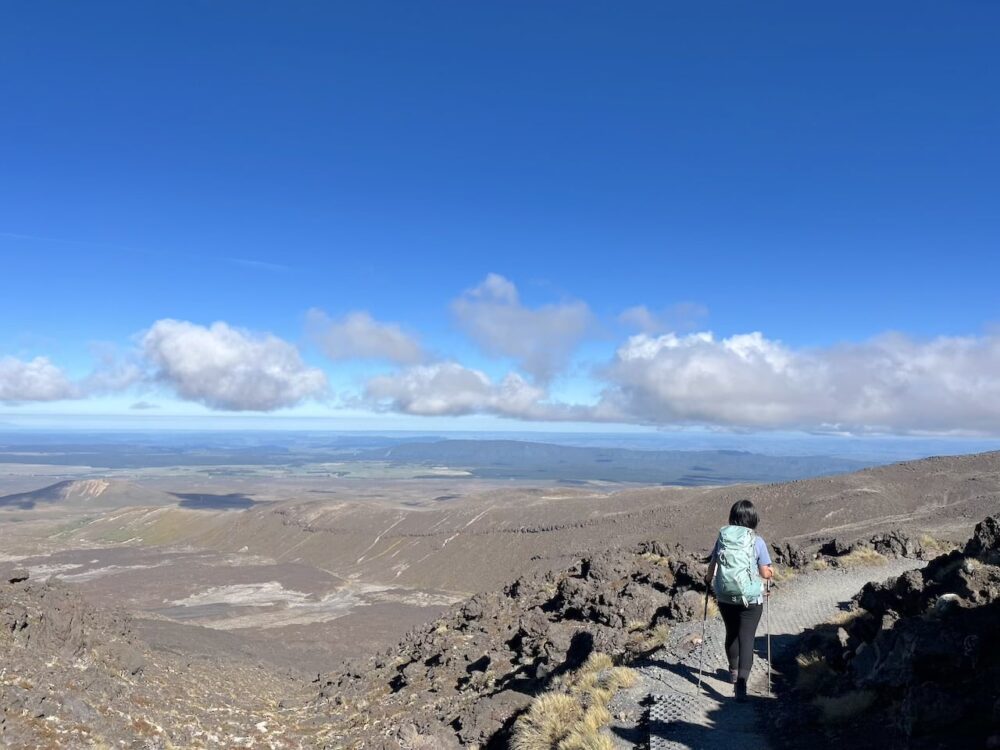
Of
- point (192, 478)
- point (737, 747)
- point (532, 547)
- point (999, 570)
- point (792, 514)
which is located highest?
point (999, 570)

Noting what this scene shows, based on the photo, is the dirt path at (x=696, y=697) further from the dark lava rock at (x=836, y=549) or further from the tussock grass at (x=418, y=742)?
the dark lava rock at (x=836, y=549)

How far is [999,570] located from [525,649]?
9.78 m

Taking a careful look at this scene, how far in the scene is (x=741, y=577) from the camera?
6590 mm

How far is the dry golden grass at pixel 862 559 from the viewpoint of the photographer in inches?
600

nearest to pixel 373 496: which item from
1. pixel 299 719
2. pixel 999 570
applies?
pixel 299 719

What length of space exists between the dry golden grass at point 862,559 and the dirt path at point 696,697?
14.8ft

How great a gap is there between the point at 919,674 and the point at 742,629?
1601 millimetres

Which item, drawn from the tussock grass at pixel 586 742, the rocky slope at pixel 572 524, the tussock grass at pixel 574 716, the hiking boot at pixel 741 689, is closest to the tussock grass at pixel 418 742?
the tussock grass at pixel 574 716

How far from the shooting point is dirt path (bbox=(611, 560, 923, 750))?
20.6 feet

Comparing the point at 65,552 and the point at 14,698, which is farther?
the point at 65,552

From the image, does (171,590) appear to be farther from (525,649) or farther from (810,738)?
(810,738)

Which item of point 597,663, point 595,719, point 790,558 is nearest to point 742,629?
point 595,719

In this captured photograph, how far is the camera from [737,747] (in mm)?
6012

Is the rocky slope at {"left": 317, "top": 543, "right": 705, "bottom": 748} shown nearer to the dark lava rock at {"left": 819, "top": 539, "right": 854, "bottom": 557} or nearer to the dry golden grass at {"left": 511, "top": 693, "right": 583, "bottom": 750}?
the dry golden grass at {"left": 511, "top": 693, "right": 583, "bottom": 750}
